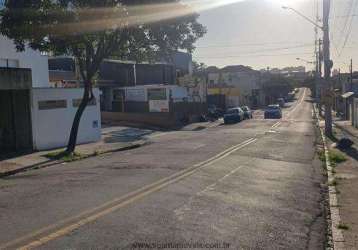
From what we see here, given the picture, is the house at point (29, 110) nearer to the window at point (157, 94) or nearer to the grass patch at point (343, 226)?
the grass patch at point (343, 226)

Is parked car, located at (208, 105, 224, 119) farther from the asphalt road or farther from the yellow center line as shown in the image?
the yellow center line

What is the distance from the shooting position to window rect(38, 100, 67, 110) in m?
27.5

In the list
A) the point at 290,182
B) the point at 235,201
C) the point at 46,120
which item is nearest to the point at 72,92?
the point at 46,120

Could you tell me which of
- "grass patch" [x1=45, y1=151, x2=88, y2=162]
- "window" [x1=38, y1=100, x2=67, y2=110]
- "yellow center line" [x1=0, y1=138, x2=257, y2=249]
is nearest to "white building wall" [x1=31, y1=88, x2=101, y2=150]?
"window" [x1=38, y1=100, x2=67, y2=110]

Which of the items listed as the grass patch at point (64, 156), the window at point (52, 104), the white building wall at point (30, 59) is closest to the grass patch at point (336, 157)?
the grass patch at point (64, 156)

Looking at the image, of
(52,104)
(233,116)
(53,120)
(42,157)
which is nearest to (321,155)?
(42,157)

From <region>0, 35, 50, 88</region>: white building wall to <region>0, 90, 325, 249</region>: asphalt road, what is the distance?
35.7ft

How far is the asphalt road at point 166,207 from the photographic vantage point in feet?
27.7

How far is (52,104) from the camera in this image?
92.7 feet

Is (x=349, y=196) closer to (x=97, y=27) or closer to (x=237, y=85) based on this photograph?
(x=97, y=27)

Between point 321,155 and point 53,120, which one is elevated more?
point 53,120

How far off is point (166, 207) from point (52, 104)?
18500mm

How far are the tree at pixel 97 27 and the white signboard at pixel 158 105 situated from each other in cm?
2817

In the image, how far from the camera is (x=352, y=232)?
9430 millimetres
